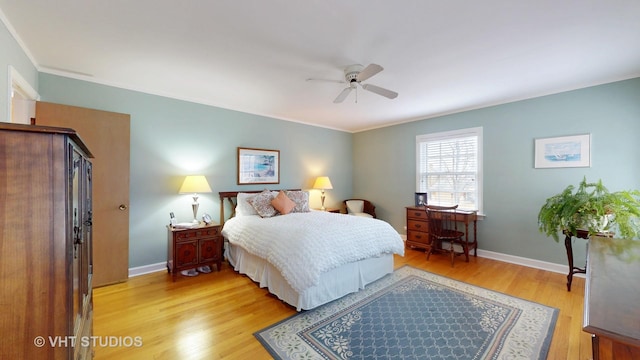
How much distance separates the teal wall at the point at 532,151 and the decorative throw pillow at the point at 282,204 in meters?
2.55

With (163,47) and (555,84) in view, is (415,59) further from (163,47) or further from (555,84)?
(163,47)

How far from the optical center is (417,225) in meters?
4.55

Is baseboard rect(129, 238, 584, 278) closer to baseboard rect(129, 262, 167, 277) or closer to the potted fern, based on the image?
baseboard rect(129, 262, 167, 277)

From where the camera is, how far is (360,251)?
2.90 metres

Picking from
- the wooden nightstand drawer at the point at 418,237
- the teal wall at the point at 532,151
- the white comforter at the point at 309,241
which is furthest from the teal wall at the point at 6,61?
the teal wall at the point at 532,151

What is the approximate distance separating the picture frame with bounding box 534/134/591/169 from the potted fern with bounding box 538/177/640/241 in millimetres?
710

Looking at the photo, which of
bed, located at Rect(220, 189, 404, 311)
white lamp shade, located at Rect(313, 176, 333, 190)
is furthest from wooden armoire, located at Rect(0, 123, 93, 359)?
white lamp shade, located at Rect(313, 176, 333, 190)

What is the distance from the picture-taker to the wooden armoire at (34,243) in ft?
2.56

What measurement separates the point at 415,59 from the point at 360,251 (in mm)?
2124

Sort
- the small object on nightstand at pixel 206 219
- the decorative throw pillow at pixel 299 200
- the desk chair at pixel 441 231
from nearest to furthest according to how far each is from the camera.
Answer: the small object on nightstand at pixel 206 219 → the desk chair at pixel 441 231 → the decorative throw pillow at pixel 299 200

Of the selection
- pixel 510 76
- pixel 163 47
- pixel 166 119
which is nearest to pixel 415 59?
pixel 510 76

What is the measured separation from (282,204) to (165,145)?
188 centimetres

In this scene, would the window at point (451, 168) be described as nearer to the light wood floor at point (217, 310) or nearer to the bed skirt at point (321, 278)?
the light wood floor at point (217, 310)

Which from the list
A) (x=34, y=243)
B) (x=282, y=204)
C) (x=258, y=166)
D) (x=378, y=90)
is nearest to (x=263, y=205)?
(x=282, y=204)
